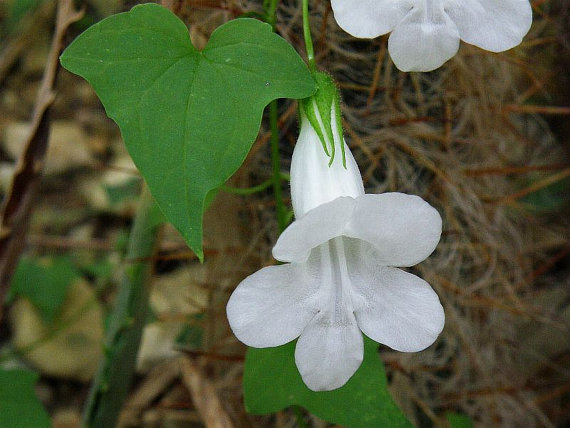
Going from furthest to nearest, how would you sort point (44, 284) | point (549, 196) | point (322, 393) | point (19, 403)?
point (44, 284) < point (549, 196) < point (19, 403) < point (322, 393)

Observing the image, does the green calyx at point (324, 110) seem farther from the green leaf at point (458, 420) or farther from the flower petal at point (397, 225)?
the green leaf at point (458, 420)

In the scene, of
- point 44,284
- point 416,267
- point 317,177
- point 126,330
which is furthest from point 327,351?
point 44,284

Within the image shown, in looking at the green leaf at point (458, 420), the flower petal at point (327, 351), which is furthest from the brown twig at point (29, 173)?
the green leaf at point (458, 420)

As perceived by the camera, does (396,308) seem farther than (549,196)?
No

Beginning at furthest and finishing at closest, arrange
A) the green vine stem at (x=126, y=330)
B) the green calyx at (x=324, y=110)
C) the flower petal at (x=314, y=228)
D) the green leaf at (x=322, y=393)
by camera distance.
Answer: the green vine stem at (x=126, y=330) → the green leaf at (x=322, y=393) → the green calyx at (x=324, y=110) → the flower petal at (x=314, y=228)

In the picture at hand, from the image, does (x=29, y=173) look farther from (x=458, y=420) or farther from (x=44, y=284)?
(x=458, y=420)

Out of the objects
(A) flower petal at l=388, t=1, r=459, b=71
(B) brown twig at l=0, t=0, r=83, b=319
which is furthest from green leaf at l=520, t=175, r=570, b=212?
(B) brown twig at l=0, t=0, r=83, b=319

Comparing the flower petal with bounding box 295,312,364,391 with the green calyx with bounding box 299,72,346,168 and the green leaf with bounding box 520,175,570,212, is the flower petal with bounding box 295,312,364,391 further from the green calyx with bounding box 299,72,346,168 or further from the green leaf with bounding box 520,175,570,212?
the green leaf with bounding box 520,175,570,212
